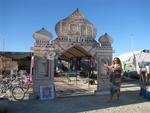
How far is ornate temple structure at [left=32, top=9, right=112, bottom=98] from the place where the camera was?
1514 centimetres

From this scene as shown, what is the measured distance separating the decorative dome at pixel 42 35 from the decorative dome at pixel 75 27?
754 mm

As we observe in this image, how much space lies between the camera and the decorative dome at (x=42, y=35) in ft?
49.6

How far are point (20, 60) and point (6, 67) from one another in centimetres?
355

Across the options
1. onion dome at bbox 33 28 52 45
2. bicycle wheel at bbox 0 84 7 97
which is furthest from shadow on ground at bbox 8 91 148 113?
onion dome at bbox 33 28 52 45

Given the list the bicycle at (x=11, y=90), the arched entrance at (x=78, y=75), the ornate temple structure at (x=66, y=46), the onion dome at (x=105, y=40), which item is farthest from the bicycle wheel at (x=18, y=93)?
the onion dome at (x=105, y=40)

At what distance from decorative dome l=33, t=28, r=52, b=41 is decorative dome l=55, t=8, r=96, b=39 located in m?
0.75

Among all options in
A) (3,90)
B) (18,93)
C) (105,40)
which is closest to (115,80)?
(105,40)

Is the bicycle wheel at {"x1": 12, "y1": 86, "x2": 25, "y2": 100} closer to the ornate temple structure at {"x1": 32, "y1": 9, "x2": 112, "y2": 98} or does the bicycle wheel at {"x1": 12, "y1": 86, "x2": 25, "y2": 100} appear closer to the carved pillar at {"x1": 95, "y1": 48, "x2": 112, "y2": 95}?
the ornate temple structure at {"x1": 32, "y1": 9, "x2": 112, "y2": 98}

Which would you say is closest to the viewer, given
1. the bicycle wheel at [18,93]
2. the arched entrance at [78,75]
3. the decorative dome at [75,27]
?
the bicycle wheel at [18,93]

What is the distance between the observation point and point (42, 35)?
49.8ft

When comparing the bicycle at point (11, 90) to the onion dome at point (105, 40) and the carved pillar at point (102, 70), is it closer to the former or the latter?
the carved pillar at point (102, 70)

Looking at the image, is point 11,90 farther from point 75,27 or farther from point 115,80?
point 115,80

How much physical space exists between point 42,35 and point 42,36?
0.05 metres

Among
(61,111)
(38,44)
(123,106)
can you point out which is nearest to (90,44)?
(38,44)
